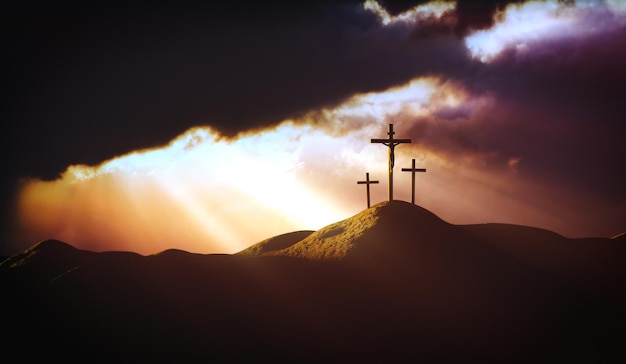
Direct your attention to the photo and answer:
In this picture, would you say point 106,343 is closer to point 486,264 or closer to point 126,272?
point 126,272

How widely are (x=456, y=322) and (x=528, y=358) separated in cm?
456

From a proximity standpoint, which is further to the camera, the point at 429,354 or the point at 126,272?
the point at 126,272

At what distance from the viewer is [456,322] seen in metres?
31.6

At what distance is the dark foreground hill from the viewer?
28.9 metres

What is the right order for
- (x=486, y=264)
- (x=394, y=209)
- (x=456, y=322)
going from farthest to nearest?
(x=394, y=209) → (x=486, y=264) → (x=456, y=322)

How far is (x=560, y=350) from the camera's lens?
29.5m

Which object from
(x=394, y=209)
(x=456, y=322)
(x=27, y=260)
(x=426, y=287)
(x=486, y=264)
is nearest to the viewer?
(x=456, y=322)

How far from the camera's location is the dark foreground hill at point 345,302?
28.9 meters

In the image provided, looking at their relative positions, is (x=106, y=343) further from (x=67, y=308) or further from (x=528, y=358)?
(x=528, y=358)

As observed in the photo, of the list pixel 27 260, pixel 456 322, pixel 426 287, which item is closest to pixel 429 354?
pixel 456 322

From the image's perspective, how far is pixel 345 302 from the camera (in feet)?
Answer: 107

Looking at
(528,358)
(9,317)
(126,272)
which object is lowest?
(528,358)

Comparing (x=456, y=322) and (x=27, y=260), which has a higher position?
(x=27, y=260)

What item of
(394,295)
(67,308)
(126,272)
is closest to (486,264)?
(394,295)
